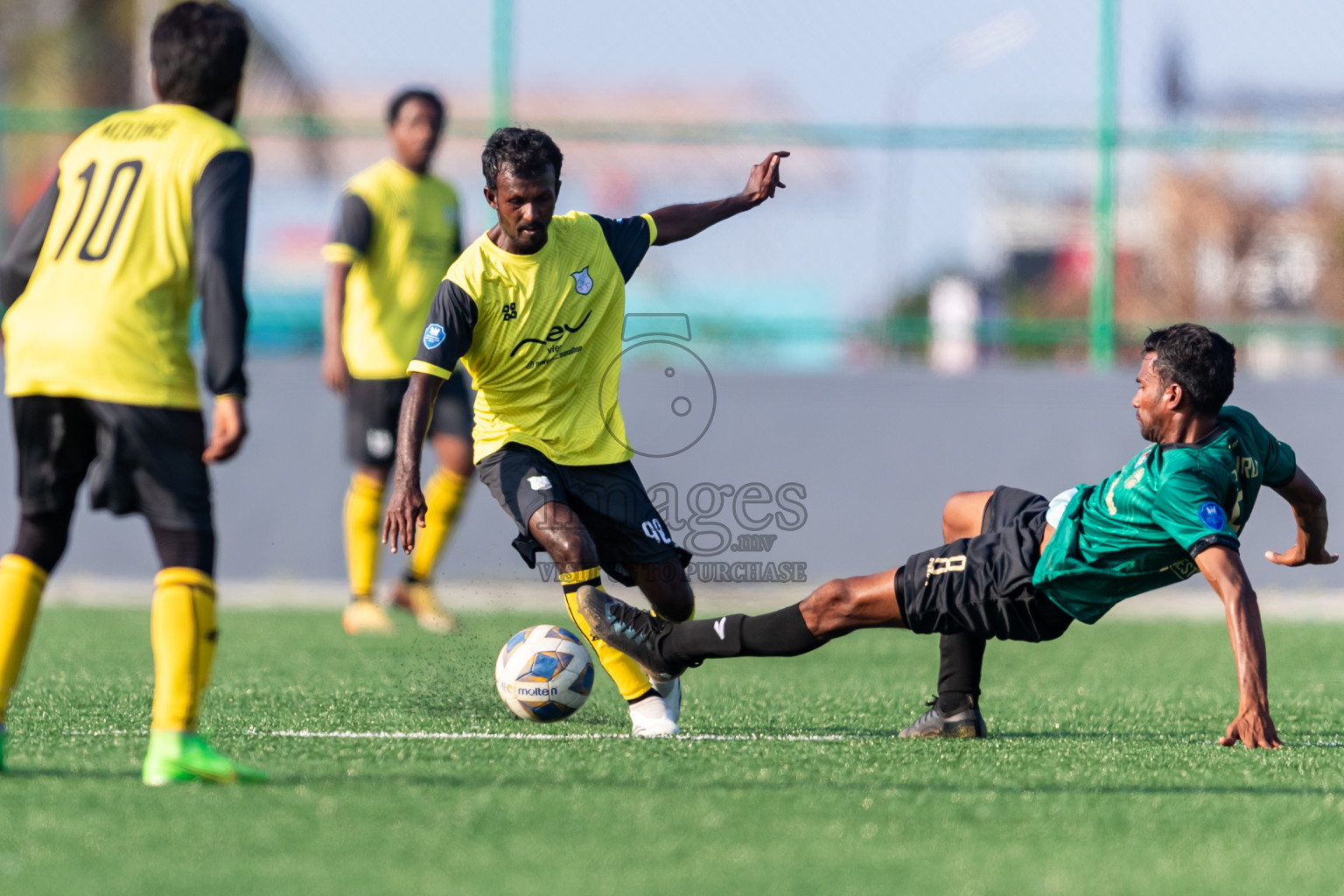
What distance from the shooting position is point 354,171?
10.3 metres

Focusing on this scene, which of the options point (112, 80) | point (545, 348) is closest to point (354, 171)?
point (112, 80)

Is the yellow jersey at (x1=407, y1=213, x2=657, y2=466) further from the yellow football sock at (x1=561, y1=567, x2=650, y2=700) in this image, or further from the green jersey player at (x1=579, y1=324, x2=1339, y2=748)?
the green jersey player at (x1=579, y1=324, x2=1339, y2=748)

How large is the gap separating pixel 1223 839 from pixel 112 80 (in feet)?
34.1

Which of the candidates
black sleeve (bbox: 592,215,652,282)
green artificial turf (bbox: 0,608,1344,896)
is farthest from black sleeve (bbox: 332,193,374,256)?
black sleeve (bbox: 592,215,652,282)

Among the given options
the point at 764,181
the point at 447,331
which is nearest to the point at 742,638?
the point at 447,331

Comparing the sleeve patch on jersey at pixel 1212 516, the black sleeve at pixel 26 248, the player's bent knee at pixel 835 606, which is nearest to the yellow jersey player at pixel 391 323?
the player's bent knee at pixel 835 606

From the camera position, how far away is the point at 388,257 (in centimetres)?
812

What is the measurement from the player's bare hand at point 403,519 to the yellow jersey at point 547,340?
0.65 metres

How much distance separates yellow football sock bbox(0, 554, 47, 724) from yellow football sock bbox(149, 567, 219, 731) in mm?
320

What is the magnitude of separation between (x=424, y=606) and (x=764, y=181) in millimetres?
3247

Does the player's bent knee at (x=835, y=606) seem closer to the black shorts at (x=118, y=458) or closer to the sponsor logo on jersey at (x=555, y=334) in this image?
the sponsor logo on jersey at (x=555, y=334)

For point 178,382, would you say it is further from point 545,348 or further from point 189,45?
point 545,348

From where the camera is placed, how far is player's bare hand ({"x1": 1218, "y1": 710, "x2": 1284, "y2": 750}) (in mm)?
4211

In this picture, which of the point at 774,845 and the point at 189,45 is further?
the point at 189,45
